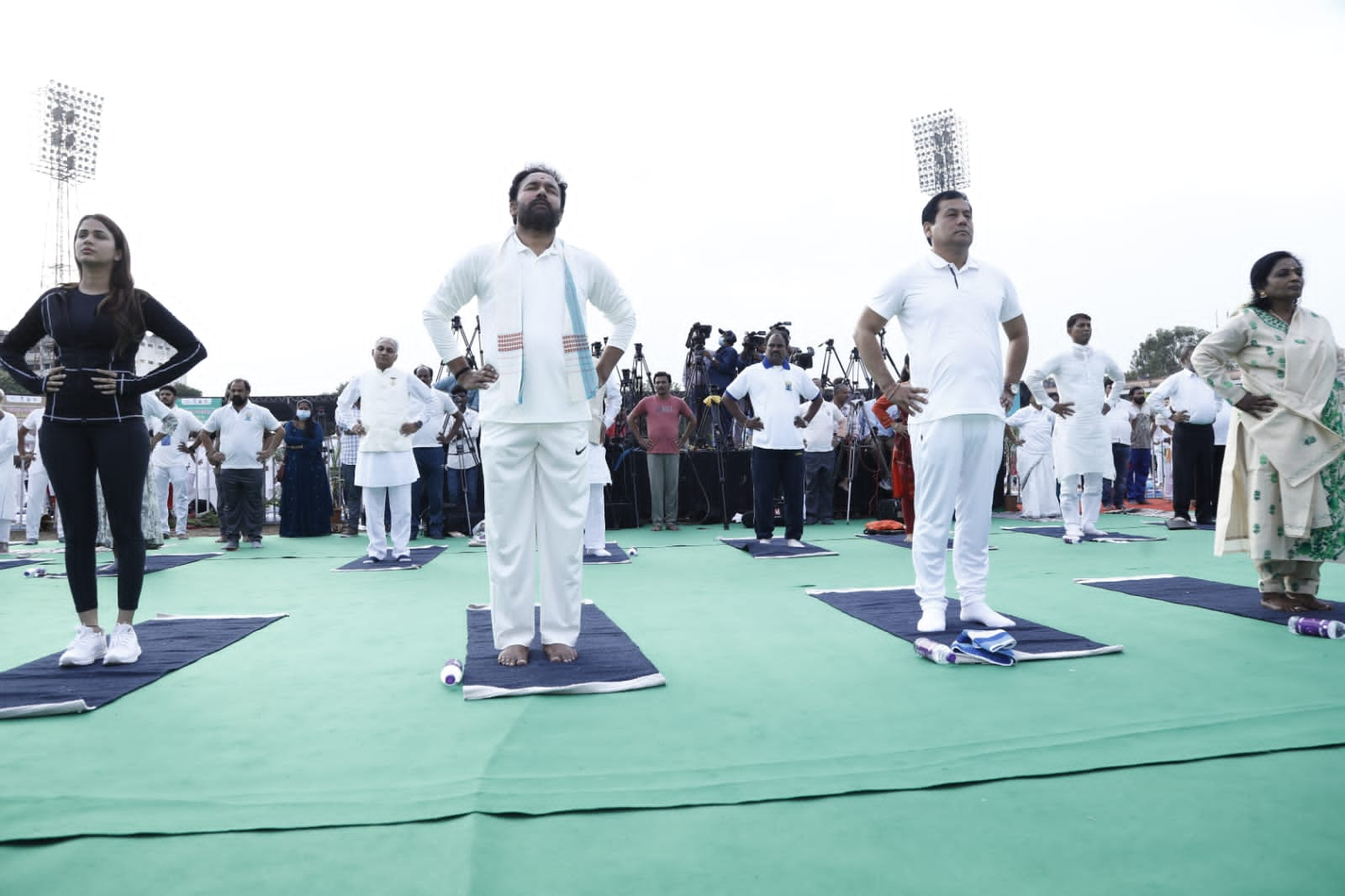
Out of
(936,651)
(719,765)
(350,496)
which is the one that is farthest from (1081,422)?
(350,496)

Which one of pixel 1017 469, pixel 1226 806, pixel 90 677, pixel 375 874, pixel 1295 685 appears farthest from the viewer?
pixel 1017 469

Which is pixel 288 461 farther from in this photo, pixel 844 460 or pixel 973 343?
pixel 973 343

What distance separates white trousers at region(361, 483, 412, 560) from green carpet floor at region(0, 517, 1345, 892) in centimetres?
325

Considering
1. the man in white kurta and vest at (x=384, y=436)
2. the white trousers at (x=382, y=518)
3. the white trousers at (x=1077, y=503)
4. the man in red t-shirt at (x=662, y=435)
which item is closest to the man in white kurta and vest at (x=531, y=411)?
the man in white kurta and vest at (x=384, y=436)

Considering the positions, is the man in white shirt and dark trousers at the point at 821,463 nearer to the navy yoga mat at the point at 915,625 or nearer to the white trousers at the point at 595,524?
the white trousers at the point at 595,524

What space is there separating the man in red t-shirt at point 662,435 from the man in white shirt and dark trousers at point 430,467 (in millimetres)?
2221

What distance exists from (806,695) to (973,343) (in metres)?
1.82

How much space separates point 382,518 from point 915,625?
488cm

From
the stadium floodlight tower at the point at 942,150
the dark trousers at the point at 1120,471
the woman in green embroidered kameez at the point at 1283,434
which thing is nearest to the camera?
the woman in green embroidered kameez at the point at 1283,434

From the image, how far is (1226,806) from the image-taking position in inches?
73.2

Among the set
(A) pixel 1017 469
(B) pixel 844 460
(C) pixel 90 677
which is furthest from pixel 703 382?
(C) pixel 90 677

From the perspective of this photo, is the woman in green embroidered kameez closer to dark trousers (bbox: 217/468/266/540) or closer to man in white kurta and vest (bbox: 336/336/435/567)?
man in white kurta and vest (bbox: 336/336/435/567)

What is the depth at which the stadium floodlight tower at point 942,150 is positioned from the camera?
31.2 m

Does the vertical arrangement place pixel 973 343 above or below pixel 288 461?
above
